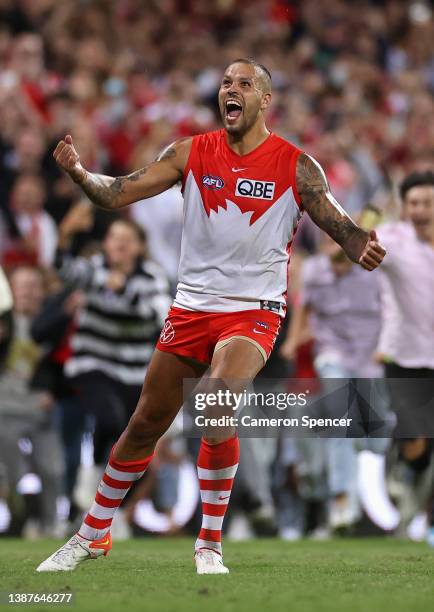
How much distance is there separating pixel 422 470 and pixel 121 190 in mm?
3973

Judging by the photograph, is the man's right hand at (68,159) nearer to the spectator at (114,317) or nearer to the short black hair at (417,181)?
the short black hair at (417,181)

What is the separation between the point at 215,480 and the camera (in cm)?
719

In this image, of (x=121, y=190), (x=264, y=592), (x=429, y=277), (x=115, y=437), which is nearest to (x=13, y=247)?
(x=115, y=437)

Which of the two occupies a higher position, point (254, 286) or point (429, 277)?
point (429, 277)

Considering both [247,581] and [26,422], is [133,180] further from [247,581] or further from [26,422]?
[26,422]

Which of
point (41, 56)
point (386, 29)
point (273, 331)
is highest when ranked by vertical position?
point (386, 29)

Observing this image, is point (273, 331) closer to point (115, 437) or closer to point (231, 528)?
point (115, 437)

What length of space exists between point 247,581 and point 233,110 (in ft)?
8.27

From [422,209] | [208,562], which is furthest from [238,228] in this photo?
[422,209]

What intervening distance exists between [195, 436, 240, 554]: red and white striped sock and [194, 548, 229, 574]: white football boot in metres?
0.04

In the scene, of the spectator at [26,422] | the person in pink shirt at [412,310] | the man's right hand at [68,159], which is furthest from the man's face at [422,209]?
the spectator at [26,422]

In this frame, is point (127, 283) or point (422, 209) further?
point (127, 283)

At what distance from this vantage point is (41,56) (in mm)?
16391

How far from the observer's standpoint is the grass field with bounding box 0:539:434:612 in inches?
232
